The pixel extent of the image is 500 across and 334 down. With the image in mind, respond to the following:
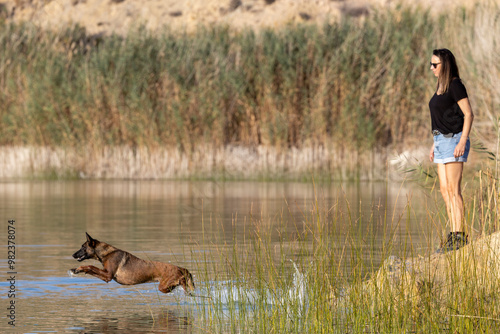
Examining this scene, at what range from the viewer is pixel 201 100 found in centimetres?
2494

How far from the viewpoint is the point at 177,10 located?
59.7 m

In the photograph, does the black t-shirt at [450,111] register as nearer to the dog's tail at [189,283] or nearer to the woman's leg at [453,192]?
the woman's leg at [453,192]

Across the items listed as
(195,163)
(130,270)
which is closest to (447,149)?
(130,270)

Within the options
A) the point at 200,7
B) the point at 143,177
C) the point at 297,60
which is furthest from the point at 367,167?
the point at 200,7

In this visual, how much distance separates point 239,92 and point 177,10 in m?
35.6

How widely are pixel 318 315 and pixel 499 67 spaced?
33.7 ft

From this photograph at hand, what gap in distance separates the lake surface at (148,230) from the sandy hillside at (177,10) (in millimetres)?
34389

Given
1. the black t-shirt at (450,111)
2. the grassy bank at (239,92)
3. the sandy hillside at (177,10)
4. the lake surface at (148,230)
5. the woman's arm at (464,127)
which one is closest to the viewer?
the lake surface at (148,230)

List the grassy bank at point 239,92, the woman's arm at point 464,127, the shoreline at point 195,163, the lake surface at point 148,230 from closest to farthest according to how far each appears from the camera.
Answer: the lake surface at point 148,230 → the woman's arm at point 464,127 → the shoreline at point 195,163 → the grassy bank at point 239,92

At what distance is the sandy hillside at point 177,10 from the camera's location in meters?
57.5

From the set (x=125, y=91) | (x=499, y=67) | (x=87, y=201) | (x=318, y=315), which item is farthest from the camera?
(x=125, y=91)

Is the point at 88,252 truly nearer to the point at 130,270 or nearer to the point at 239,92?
the point at 130,270

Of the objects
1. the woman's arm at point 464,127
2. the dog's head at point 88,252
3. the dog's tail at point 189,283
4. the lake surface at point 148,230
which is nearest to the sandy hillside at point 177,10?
the lake surface at point 148,230

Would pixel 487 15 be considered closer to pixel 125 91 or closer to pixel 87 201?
pixel 87 201
